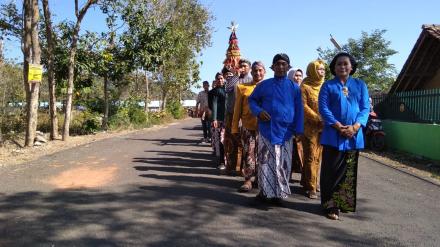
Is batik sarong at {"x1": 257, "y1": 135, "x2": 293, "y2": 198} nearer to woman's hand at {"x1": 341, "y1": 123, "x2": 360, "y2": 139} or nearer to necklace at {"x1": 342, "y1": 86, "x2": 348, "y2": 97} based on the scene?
woman's hand at {"x1": 341, "y1": 123, "x2": 360, "y2": 139}

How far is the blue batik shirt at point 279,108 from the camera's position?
5.70m

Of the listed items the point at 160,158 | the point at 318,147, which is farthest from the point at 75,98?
the point at 318,147

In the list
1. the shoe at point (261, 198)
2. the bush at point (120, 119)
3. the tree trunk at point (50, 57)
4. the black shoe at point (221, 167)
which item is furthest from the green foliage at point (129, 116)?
the shoe at point (261, 198)

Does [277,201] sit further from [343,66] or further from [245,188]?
[343,66]

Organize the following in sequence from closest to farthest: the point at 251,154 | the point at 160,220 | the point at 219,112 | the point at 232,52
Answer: the point at 160,220 → the point at 251,154 → the point at 219,112 → the point at 232,52

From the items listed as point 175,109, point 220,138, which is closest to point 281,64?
point 220,138

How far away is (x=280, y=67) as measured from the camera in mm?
5770

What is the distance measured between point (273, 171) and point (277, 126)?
54 cm

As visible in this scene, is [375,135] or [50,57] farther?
[50,57]

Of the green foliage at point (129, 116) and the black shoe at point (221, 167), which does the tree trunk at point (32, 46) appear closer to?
the black shoe at point (221, 167)

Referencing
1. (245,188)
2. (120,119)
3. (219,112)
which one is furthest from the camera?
(120,119)

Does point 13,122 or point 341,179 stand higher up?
point 13,122

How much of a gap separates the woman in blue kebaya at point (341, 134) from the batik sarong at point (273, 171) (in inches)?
19.4

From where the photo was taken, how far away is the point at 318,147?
668 centimetres
